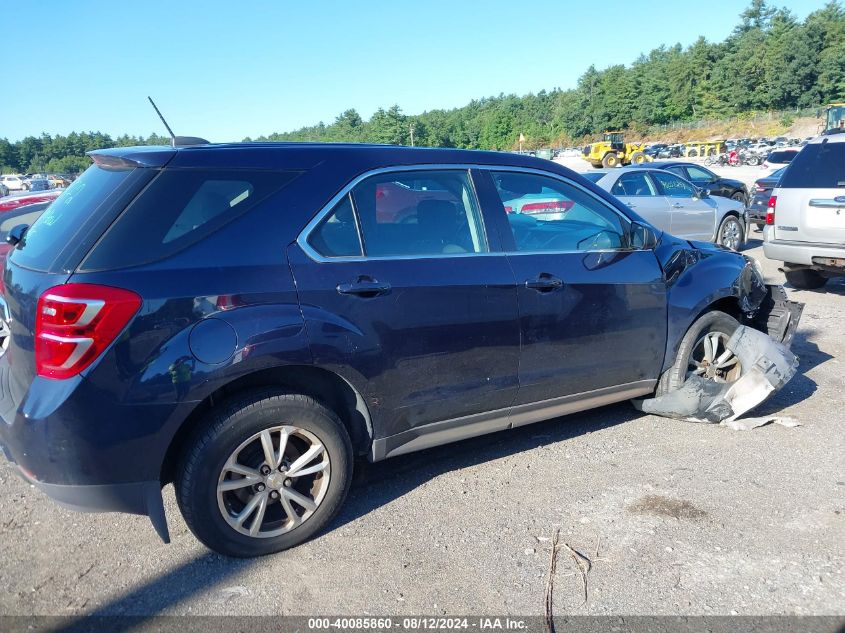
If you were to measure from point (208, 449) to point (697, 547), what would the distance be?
2289 millimetres

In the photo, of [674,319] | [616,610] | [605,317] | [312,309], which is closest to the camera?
[616,610]

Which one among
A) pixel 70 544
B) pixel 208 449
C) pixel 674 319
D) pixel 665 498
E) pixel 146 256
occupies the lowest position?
pixel 665 498

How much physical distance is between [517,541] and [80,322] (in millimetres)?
2174

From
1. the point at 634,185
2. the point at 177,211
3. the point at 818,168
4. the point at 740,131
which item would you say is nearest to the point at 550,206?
the point at 177,211

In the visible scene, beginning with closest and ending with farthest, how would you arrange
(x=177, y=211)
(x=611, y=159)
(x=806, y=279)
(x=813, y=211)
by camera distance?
(x=177, y=211)
(x=813, y=211)
(x=806, y=279)
(x=611, y=159)

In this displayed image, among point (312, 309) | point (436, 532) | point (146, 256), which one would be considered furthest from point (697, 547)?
point (146, 256)

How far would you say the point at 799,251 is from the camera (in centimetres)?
783

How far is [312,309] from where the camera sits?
2932mm

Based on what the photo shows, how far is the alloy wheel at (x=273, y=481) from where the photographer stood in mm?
2926

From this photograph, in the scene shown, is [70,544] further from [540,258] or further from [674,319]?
[674,319]

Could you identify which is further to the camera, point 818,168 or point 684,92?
point 684,92

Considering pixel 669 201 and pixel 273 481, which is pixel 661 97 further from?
pixel 273 481

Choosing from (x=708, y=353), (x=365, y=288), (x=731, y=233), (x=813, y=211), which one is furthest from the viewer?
(x=731, y=233)

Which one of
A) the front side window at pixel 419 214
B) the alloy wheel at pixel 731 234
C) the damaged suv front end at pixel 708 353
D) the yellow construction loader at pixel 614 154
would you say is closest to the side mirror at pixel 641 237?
the damaged suv front end at pixel 708 353
